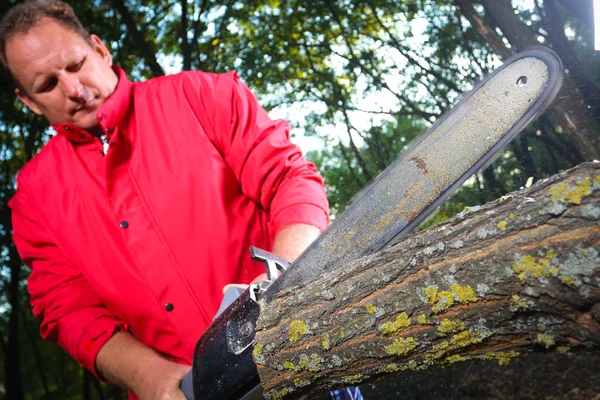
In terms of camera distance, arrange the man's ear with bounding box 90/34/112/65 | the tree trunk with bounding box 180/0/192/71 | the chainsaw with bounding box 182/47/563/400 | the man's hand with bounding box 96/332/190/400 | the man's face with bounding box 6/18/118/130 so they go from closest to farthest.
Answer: the chainsaw with bounding box 182/47/563/400 < the man's hand with bounding box 96/332/190/400 < the man's face with bounding box 6/18/118/130 < the man's ear with bounding box 90/34/112/65 < the tree trunk with bounding box 180/0/192/71

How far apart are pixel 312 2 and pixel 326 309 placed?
14.3 feet

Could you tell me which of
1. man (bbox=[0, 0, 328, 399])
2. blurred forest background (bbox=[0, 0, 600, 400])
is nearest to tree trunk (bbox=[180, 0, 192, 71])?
blurred forest background (bbox=[0, 0, 600, 400])

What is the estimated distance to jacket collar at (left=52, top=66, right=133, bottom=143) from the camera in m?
1.97

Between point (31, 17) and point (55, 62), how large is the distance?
0.30 metres

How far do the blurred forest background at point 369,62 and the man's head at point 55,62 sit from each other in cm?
136

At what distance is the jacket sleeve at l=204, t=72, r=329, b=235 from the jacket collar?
1.49 feet

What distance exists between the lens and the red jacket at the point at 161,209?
6.27 feet

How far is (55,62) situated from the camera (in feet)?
6.61

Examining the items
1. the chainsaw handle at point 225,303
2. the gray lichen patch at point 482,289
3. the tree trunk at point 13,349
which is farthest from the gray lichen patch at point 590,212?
the tree trunk at point 13,349

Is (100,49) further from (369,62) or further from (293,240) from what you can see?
(369,62)

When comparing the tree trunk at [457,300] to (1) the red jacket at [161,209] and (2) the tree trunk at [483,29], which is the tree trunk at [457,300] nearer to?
(1) the red jacket at [161,209]

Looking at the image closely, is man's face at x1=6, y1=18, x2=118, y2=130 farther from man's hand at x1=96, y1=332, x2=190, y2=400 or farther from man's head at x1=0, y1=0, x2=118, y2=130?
man's hand at x1=96, y1=332, x2=190, y2=400

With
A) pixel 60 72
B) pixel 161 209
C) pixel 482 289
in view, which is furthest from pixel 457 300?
pixel 60 72

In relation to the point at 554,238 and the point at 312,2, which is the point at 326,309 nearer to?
the point at 554,238
